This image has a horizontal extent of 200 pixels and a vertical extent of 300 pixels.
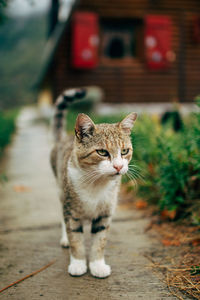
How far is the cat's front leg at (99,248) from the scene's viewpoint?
1.85 metres

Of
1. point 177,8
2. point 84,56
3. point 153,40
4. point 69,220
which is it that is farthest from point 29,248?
point 177,8

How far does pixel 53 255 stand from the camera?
7.05 ft

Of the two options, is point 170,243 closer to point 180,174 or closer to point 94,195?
point 180,174

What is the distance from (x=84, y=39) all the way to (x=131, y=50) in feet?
7.23

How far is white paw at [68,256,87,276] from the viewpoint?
6.09ft

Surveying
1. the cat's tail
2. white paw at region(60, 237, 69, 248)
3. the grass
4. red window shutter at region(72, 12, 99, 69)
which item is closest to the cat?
white paw at region(60, 237, 69, 248)

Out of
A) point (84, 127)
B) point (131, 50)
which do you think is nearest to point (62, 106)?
point (84, 127)

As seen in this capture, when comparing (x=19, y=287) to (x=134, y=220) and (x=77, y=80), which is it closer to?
(x=134, y=220)

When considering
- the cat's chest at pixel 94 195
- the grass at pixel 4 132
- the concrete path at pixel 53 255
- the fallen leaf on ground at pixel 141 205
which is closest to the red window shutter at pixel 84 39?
the grass at pixel 4 132

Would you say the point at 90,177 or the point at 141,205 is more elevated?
the point at 90,177

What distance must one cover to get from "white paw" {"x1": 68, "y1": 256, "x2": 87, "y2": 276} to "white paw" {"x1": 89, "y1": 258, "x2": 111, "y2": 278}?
5 centimetres

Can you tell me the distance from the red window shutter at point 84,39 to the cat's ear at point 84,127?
832 cm

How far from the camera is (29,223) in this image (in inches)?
107

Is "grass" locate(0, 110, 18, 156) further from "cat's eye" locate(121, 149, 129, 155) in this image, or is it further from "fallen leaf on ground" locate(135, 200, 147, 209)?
"cat's eye" locate(121, 149, 129, 155)
